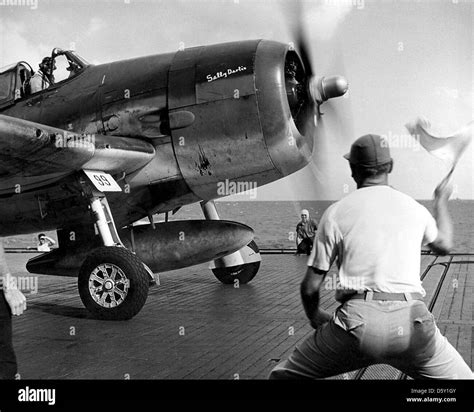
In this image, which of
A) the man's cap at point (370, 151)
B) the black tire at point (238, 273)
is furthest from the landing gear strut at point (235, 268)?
the man's cap at point (370, 151)

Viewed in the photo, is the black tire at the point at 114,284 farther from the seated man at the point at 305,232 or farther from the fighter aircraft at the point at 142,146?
the seated man at the point at 305,232

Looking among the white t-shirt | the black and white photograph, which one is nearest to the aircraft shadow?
the black and white photograph

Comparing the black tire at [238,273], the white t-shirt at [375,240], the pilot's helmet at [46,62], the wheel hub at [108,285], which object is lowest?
the black tire at [238,273]

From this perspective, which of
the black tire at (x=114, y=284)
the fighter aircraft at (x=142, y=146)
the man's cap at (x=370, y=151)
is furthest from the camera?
the fighter aircraft at (x=142, y=146)

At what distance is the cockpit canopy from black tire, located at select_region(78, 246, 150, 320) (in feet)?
7.73

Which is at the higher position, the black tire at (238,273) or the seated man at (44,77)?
the seated man at (44,77)

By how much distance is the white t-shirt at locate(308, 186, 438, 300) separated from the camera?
232cm

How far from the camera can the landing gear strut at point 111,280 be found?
5695 mm

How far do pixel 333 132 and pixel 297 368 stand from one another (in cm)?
478

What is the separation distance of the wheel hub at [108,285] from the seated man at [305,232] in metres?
7.11

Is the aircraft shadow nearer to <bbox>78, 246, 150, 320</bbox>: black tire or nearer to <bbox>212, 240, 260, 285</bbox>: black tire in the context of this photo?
<bbox>78, 246, 150, 320</bbox>: black tire

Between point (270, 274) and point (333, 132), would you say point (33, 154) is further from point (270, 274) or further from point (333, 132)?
point (270, 274)

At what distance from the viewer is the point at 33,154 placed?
568 cm

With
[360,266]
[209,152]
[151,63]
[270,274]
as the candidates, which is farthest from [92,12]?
[270,274]
